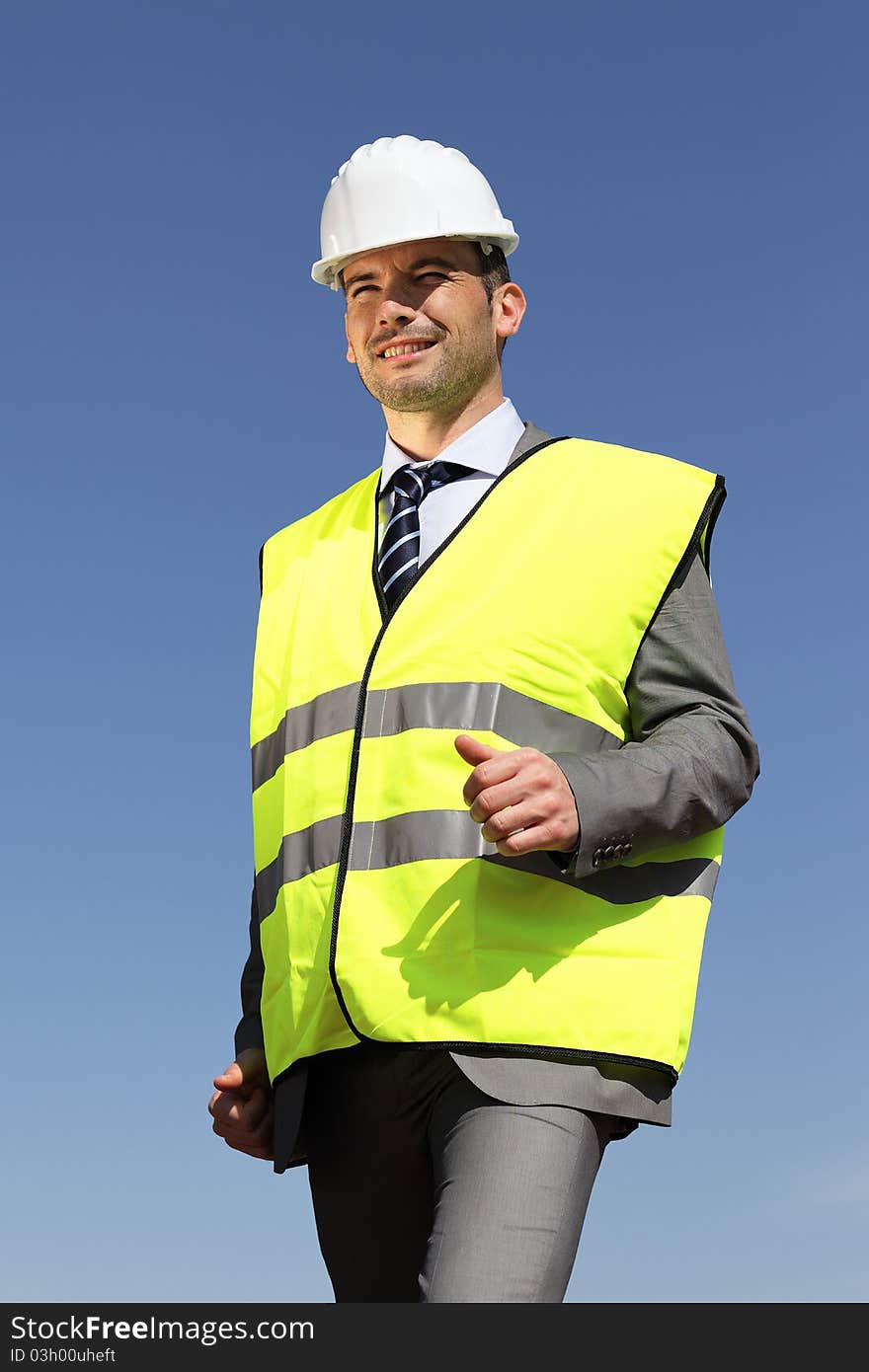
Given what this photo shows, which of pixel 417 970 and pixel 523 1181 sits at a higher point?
pixel 417 970

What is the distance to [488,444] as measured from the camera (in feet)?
16.0

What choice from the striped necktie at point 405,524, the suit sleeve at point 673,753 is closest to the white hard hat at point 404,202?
the striped necktie at point 405,524

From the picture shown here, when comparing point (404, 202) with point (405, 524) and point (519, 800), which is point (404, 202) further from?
point (519, 800)

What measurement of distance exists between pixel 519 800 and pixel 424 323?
1691 millimetres

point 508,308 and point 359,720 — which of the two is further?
point 508,308

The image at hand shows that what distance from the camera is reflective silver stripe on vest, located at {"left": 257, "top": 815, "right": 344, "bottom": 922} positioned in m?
4.40

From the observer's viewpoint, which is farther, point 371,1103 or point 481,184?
point 481,184

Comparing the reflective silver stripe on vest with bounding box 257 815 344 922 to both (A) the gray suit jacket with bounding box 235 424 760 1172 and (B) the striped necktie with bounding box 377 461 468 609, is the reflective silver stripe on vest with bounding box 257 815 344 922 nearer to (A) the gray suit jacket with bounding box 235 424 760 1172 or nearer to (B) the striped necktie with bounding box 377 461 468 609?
(A) the gray suit jacket with bounding box 235 424 760 1172

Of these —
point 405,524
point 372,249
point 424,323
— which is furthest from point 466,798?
point 372,249

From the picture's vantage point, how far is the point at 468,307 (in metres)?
4.98

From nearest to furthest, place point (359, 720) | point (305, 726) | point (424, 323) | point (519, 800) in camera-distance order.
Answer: point (519, 800), point (359, 720), point (305, 726), point (424, 323)
